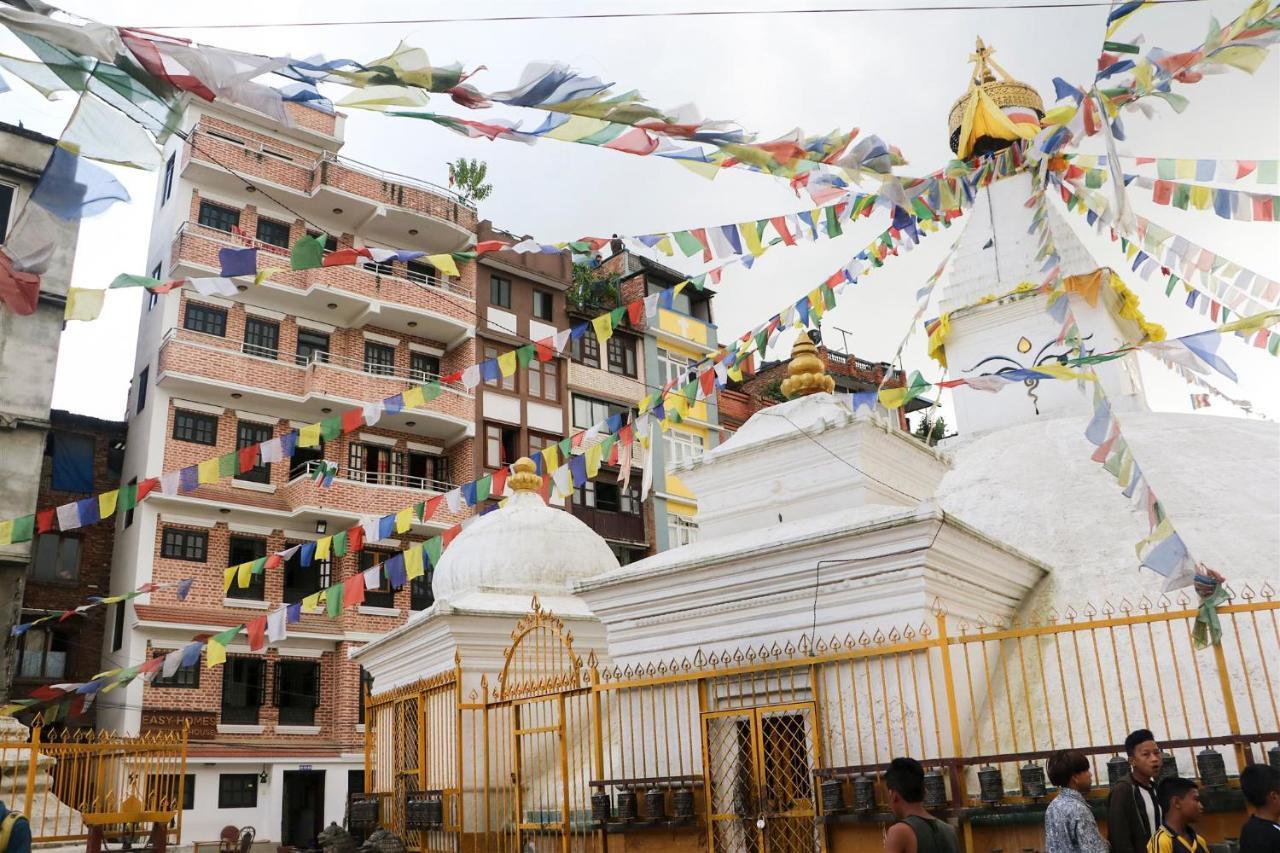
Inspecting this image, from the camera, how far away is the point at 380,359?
3055 centimetres

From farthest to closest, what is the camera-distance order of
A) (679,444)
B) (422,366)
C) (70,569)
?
(679,444), (422,366), (70,569)

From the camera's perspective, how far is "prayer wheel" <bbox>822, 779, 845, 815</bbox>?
8227 millimetres

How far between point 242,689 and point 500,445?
32.5 feet

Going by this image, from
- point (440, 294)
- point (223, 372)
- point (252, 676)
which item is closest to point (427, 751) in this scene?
point (252, 676)

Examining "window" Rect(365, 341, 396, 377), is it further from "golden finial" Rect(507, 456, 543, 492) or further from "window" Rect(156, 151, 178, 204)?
"golden finial" Rect(507, 456, 543, 492)

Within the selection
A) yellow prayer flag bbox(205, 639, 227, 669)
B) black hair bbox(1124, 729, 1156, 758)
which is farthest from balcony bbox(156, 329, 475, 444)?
black hair bbox(1124, 729, 1156, 758)

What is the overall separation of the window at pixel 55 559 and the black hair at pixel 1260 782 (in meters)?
26.5

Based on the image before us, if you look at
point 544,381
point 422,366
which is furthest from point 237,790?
point 544,381

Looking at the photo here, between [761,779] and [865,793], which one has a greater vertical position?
[761,779]

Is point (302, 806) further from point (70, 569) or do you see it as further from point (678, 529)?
point (678, 529)

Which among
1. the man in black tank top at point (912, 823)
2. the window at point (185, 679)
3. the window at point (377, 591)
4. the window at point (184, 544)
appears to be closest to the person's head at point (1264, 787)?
the man in black tank top at point (912, 823)

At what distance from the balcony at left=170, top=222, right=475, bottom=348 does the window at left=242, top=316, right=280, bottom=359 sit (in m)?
0.53

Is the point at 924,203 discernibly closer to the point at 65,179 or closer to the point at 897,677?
the point at 897,677

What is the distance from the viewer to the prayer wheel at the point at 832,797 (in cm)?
823
